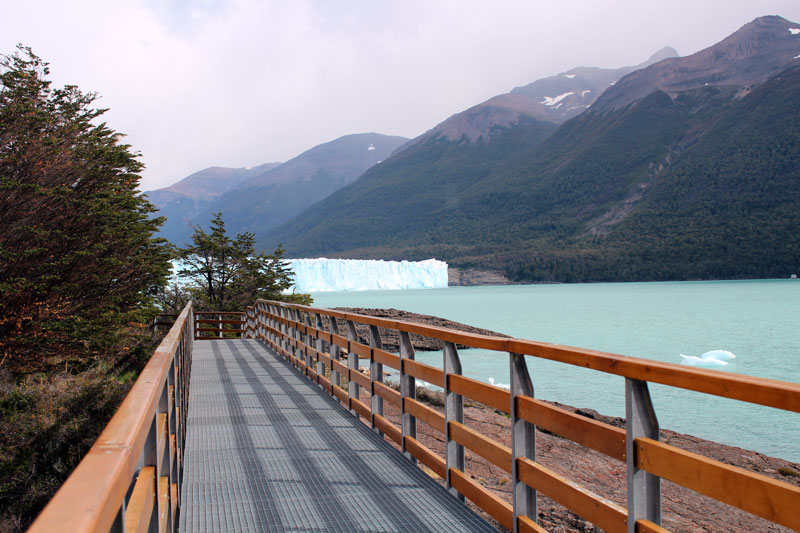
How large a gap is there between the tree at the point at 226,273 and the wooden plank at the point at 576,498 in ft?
113

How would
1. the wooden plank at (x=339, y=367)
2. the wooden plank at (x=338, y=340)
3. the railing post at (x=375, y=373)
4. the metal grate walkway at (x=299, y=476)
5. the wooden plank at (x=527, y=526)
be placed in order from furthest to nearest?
the wooden plank at (x=339, y=367) < the wooden plank at (x=338, y=340) < the railing post at (x=375, y=373) < the metal grate walkway at (x=299, y=476) < the wooden plank at (x=527, y=526)

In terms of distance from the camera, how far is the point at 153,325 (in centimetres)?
2594

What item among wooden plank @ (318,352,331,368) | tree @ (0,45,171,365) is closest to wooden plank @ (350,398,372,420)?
wooden plank @ (318,352,331,368)

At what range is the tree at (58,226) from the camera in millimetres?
16484

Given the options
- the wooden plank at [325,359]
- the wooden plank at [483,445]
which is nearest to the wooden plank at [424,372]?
the wooden plank at [483,445]

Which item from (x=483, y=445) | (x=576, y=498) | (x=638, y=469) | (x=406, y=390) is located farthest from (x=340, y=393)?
(x=638, y=469)

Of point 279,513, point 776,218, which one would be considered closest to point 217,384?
point 279,513

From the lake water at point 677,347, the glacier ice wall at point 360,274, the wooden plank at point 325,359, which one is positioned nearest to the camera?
the wooden plank at point 325,359

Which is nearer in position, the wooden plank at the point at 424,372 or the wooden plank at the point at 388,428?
the wooden plank at the point at 424,372

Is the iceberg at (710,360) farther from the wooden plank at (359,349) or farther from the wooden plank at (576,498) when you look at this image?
the wooden plank at (576,498)

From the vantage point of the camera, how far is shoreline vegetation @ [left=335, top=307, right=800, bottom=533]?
6371 mm

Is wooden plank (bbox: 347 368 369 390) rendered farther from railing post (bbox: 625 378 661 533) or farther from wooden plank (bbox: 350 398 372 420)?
railing post (bbox: 625 378 661 533)

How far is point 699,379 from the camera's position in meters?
2.29

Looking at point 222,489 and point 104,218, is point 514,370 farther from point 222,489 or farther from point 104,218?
point 104,218
